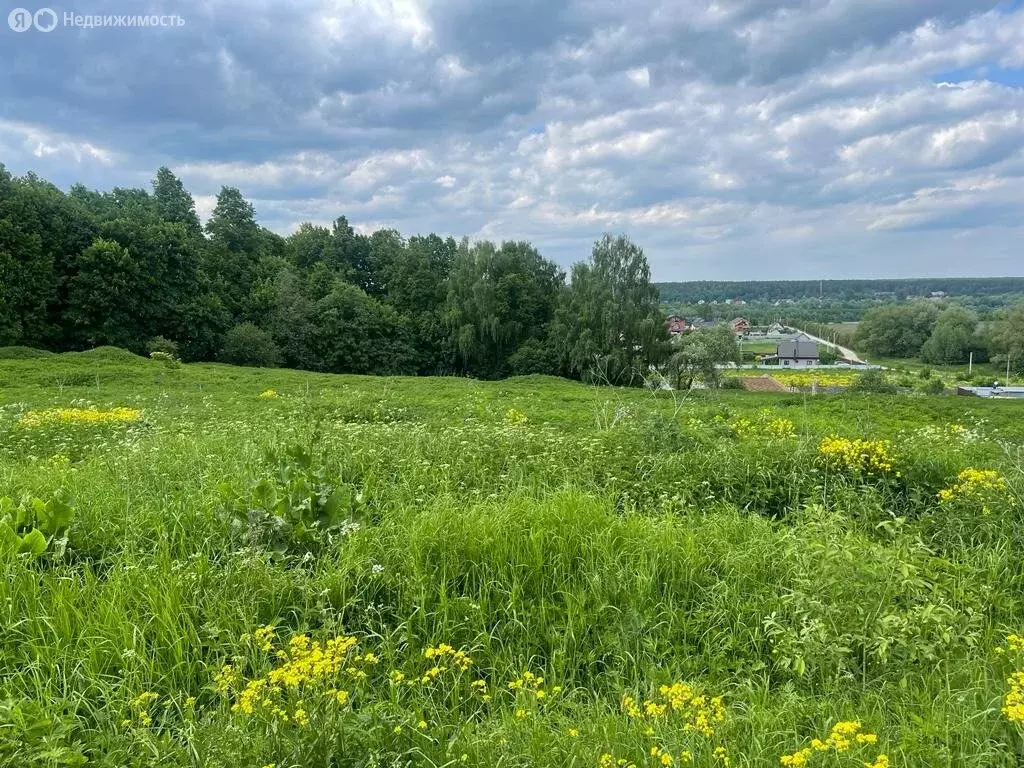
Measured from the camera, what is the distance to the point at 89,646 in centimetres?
306

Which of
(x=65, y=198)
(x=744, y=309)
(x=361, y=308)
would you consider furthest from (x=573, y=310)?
(x=744, y=309)

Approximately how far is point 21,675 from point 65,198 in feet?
139

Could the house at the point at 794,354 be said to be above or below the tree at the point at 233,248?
below

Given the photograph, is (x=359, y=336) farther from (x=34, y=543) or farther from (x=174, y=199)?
(x=34, y=543)

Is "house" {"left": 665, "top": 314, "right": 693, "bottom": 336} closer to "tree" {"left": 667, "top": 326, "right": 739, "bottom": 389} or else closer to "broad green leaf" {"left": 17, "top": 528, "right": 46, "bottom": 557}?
"tree" {"left": 667, "top": 326, "right": 739, "bottom": 389}

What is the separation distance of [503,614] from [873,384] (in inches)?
1000

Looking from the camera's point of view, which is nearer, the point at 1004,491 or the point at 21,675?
the point at 21,675

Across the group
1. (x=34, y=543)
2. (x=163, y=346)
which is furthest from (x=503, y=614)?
(x=163, y=346)

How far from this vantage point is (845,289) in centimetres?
8500

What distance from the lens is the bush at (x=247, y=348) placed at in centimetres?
4022

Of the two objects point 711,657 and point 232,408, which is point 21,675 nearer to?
point 711,657

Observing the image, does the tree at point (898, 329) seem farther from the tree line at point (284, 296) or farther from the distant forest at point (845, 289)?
the tree line at point (284, 296)

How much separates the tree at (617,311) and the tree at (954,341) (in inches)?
1373

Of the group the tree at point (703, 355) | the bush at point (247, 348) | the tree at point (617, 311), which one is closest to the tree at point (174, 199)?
the bush at point (247, 348)
